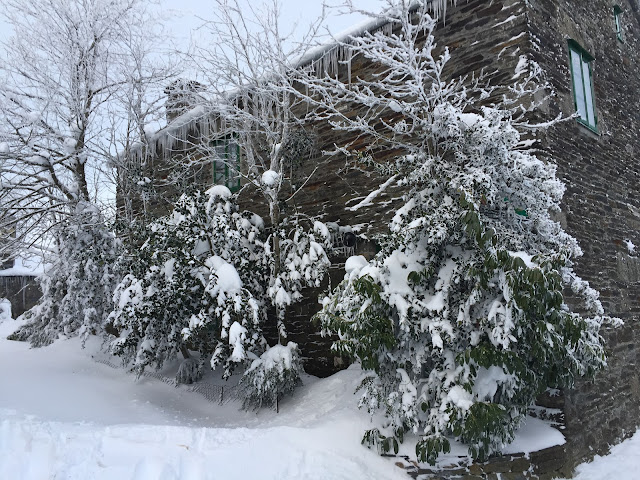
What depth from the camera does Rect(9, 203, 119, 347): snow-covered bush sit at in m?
7.59

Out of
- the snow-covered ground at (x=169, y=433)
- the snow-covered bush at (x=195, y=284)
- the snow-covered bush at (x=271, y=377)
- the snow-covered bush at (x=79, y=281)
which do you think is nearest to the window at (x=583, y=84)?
the snow-covered ground at (x=169, y=433)

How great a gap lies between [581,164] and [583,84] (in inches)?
50.2

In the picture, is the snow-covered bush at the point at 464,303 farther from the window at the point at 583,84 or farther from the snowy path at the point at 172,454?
the window at the point at 583,84

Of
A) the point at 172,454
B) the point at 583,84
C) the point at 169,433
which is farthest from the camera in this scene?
the point at 583,84

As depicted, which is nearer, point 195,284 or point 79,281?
point 195,284

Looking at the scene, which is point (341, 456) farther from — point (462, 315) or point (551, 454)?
point (551, 454)

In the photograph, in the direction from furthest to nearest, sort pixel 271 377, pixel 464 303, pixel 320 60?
pixel 320 60
pixel 271 377
pixel 464 303

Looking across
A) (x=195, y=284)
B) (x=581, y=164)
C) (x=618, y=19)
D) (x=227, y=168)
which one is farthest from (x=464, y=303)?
A: (x=618, y=19)

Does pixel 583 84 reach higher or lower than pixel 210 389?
higher

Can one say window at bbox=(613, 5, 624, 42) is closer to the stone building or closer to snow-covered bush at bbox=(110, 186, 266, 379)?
the stone building

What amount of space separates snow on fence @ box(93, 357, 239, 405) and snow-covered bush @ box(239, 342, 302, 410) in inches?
17.8

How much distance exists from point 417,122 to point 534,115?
143 cm

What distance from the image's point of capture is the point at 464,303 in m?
4.20

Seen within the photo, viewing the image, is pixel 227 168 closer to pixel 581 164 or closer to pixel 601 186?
pixel 581 164
